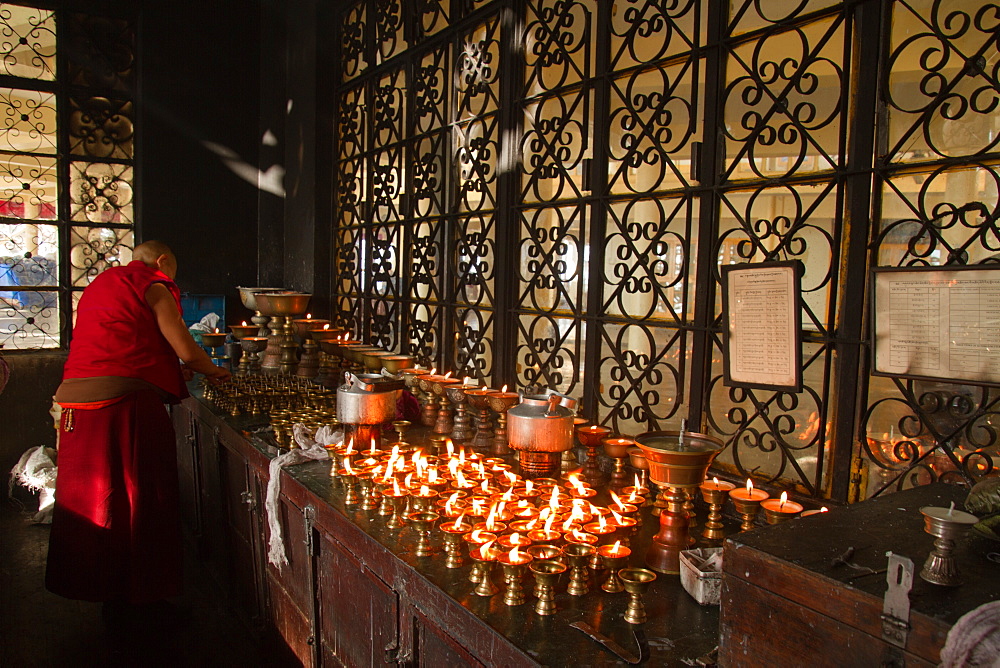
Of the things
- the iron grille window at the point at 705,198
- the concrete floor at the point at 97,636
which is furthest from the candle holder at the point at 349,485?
the concrete floor at the point at 97,636

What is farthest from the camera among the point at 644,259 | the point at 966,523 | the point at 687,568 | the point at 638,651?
the point at 644,259

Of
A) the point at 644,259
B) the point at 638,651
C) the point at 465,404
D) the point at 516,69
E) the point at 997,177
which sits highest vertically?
the point at 516,69

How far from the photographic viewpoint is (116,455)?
3998 millimetres

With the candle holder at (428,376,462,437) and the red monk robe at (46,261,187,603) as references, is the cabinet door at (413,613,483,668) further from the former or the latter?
the red monk robe at (46,261,187,603)

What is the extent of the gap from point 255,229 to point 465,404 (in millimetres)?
4591

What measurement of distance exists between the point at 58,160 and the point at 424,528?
244 inches

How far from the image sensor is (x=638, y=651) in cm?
161

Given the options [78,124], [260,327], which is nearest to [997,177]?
[260,327]

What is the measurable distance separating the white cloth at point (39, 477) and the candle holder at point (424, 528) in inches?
197

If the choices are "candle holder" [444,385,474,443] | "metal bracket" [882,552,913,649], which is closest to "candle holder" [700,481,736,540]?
"metal bracket" [882,552,913,649]

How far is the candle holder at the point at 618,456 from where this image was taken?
9.00 feet

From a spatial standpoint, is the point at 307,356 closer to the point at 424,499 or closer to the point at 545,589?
the point at 424,499

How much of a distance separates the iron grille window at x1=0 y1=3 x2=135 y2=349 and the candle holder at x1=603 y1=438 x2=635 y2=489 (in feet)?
19.3

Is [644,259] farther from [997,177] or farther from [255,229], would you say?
[255,229]
